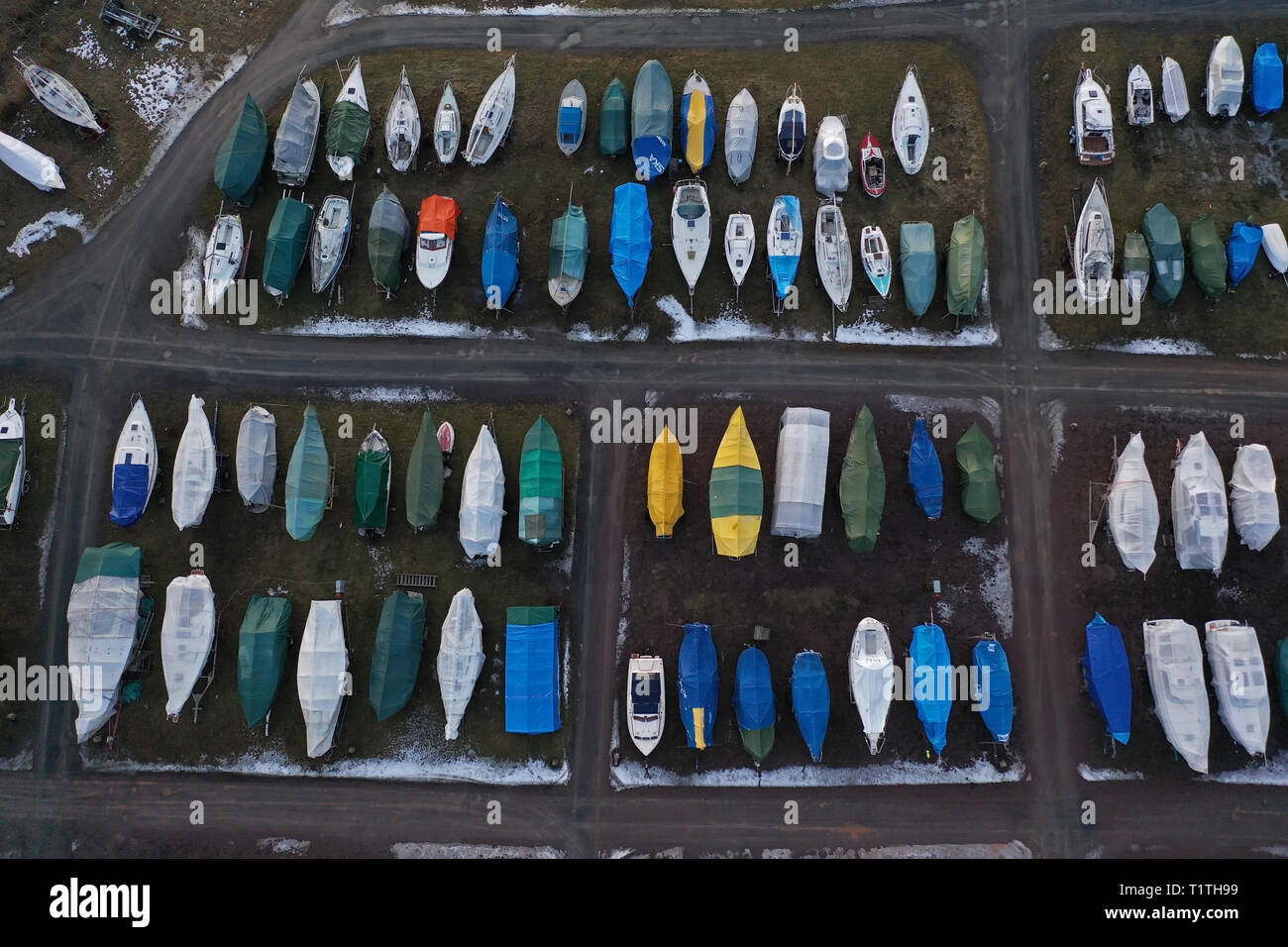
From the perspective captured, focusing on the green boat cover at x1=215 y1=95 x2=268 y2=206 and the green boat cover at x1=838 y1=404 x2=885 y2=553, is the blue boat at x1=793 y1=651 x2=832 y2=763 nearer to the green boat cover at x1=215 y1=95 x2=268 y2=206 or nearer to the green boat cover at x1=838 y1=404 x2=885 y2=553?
the green boat cover at x1=838 y1=404 x2=885 y2=553

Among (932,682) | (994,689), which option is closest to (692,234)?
(932,682)

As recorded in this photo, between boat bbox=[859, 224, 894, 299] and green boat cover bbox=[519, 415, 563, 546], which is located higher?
boat bbox=[859, 224, 894, 299]

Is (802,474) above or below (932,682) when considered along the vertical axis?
above

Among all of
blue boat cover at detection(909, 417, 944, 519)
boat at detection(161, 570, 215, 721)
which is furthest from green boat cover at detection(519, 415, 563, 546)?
blue boat cover at detection(909, 417, 944, 519)

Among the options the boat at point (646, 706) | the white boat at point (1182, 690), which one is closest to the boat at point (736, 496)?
the boat at point (646, 706)

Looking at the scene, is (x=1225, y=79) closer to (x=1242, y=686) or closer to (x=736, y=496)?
(x=1242, y=686)
